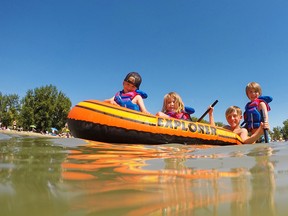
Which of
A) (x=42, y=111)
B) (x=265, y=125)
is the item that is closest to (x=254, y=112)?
(x=265, y=125)

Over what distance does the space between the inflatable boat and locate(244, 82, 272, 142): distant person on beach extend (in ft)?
5.84

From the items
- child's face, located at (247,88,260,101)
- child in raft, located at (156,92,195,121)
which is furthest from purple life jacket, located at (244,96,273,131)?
child in raft, located at (156,92,195,121)

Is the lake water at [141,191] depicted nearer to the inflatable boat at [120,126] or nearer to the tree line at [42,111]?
the inflatable boat at [120,126]

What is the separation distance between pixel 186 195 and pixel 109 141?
4.00 meters

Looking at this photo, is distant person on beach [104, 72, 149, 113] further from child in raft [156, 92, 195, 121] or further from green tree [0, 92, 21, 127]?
green tree [0, 92, 21, 127]

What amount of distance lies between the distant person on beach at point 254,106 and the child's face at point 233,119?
0.91 ft

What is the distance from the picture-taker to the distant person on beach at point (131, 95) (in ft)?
19.4

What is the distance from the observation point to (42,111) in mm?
45656

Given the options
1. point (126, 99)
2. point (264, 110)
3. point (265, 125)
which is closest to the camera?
point (265, 125)

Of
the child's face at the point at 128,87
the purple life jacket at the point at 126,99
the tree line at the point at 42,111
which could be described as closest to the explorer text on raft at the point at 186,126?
the purple life jacket at the point at 126,99

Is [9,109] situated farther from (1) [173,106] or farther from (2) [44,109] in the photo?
(1) [173,106]

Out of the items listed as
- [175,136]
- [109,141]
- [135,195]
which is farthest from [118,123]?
[135,195]

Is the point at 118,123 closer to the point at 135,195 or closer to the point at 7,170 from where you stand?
the point at 7,170

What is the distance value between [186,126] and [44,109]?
43766 mm
